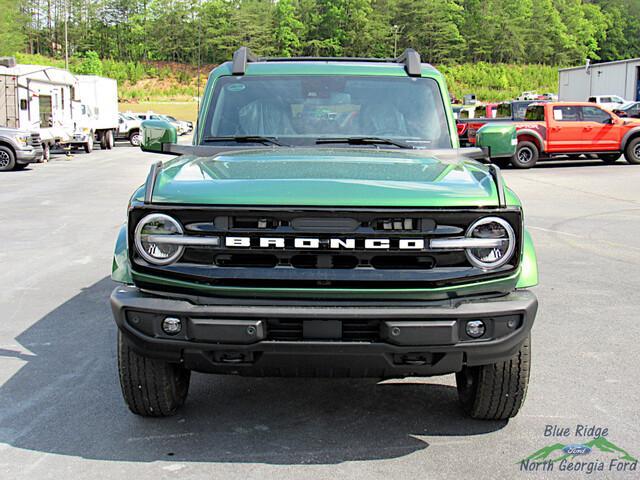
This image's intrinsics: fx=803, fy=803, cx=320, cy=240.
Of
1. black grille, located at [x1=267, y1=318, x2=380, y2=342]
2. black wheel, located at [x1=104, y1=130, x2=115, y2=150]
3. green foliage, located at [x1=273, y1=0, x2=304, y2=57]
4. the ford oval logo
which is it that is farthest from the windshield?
green foliage, located at [x1=273, y1=0, x2=304, y2=57]

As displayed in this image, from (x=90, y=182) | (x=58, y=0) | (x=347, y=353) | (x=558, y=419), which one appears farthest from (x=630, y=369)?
(x=58, y=0)

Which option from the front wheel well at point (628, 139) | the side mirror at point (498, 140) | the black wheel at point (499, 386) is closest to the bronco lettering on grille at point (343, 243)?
the black wheel at point (499, 386)

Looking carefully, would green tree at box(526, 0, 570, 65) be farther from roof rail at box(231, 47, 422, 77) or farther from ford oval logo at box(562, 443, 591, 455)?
ford oval logo at box(562, 443, 591, 455)

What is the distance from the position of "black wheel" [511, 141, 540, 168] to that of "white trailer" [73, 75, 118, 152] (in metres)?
16.4

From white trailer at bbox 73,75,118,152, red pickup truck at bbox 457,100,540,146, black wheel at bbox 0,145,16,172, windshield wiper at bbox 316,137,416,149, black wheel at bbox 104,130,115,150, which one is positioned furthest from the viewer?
black wheel at bbox 104,130,115,150

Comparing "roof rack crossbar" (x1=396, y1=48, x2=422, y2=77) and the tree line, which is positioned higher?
the tree line

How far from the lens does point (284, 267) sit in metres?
3.44

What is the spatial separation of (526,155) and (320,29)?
11974cm

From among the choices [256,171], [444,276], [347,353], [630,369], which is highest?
[256,171]

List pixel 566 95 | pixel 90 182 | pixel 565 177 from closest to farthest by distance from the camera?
1. pixel 90 182
2. pixel 565 177
3. pixel 566 95

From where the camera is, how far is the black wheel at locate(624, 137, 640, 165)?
2356cm

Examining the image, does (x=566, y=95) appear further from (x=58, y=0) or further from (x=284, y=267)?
(x=58, y=0)

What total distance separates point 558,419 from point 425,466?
38.4 inches

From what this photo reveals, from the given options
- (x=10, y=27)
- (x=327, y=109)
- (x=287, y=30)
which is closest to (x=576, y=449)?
(x=327, y=109)
